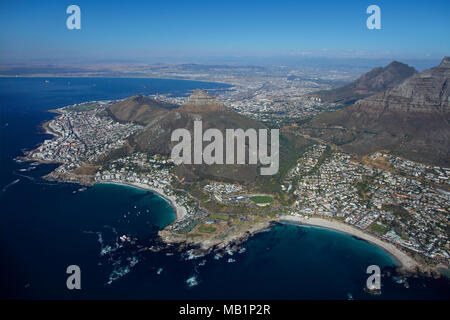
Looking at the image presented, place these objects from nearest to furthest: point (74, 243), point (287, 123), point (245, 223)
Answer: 1. point (74, 243)
2. point (245, 223)
3. point (287, 123)

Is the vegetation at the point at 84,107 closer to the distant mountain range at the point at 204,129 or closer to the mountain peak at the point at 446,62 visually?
the distant mountain range at the point at 204,129

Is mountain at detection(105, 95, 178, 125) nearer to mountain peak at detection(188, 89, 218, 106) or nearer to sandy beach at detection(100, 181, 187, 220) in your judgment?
mountain peak at detection(188, 89, 218, 106)

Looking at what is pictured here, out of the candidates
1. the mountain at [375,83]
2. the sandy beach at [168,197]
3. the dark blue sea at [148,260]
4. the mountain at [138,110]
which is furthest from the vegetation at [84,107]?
the mountain at [375,83]

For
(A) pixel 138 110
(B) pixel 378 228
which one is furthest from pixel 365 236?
(A) pixel 138 110

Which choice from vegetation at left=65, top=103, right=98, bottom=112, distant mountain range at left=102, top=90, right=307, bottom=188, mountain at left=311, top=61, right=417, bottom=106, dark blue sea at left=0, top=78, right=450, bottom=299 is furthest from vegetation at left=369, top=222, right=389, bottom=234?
vegetation at left=65, top=103, right=98, bottom=112

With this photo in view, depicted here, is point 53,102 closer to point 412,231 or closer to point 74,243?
point 74,243
